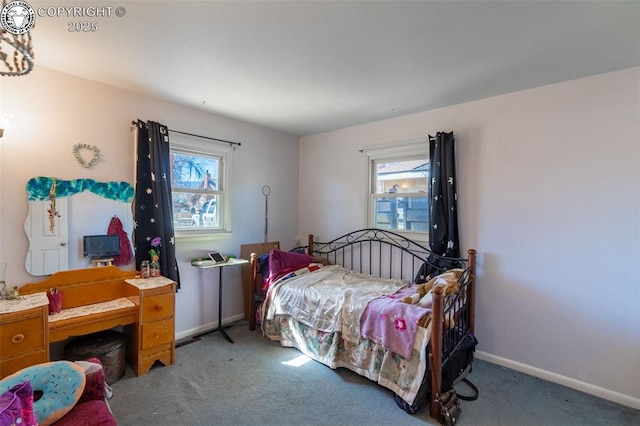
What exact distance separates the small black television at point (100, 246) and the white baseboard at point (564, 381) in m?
3.45

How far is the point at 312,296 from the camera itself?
2816 mm

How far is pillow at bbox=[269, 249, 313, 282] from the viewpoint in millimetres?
3264

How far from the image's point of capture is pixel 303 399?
7.13 feet

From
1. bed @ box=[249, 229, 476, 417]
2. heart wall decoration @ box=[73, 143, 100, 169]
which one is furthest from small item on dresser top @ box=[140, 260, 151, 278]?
bed @ box=[249, 229, 476, 417]

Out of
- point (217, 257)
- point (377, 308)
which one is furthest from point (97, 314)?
point (377, 308)

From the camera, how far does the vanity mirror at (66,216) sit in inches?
89.6

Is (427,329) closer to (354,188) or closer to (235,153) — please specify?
(354,188)

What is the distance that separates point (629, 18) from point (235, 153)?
3367 mm

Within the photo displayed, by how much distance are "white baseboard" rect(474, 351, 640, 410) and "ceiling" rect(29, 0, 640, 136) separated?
7.84ft

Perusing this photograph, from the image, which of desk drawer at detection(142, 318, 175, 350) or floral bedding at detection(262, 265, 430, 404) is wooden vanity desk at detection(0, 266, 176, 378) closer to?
desk drawer at detection(142, 318, 175, 350)

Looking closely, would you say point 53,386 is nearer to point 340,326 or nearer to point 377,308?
point 340,326

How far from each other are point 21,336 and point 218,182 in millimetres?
2125

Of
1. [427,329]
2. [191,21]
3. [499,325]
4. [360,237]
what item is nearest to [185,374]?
[427,329]

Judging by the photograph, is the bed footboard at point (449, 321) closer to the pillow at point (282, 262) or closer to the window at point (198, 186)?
the pillow at point (282, 262)
